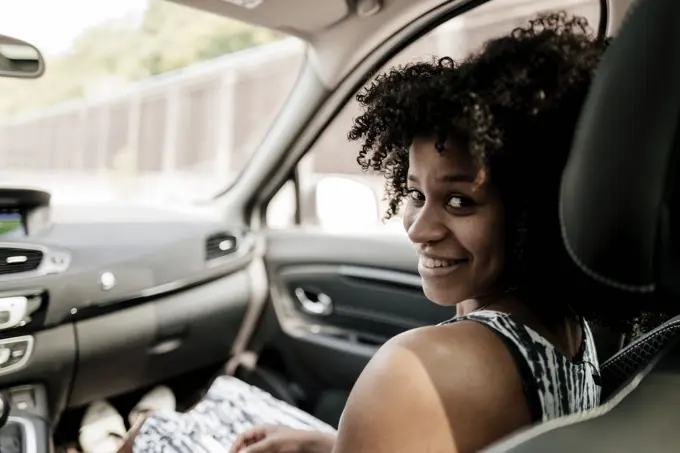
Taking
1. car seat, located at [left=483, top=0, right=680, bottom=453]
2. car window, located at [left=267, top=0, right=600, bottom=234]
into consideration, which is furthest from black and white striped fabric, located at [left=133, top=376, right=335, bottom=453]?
car seat, located at [left=483, top=0, right=680, bottom=453]

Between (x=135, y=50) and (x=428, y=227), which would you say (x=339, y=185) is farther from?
(x=428, y=227)

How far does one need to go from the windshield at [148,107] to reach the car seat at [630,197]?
173cm

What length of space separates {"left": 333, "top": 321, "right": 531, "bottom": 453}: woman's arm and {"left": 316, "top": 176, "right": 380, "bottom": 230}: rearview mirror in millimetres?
1697

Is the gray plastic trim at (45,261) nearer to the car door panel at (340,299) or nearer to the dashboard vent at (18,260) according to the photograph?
the dashboard vent at (18,260)

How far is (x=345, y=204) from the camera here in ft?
9.31

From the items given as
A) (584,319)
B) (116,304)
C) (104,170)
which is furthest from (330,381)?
(584,319)

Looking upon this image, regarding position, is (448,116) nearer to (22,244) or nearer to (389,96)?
(389,96)

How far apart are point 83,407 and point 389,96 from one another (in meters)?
1.72

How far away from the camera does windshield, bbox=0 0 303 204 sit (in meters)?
2.73

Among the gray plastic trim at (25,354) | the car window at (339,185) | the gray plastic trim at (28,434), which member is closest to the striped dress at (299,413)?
Answer: the gray plastic trim at (28,434)

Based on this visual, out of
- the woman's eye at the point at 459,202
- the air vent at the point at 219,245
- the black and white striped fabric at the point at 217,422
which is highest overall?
the woman's eye at the point at 459,202

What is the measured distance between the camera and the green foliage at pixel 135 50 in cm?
260

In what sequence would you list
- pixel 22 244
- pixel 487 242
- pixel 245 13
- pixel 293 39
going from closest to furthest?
pixel 487 242 < pixel 22 244 < pixel 245 13 < pixel 293 39

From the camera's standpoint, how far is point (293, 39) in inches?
101
